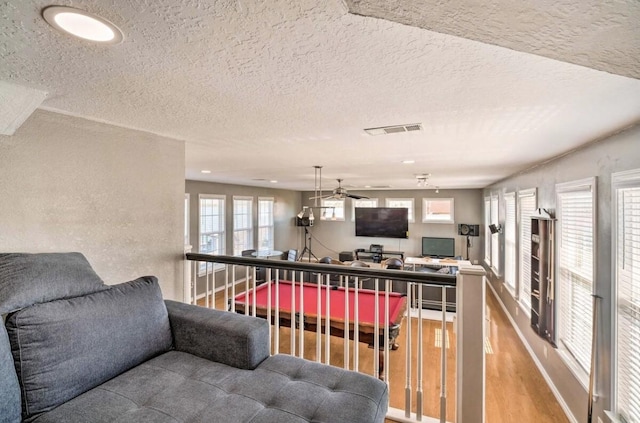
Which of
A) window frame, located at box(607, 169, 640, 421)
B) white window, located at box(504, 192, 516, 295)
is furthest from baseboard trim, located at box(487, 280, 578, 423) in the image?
window frame, located at box(607, 169, 640, 421)

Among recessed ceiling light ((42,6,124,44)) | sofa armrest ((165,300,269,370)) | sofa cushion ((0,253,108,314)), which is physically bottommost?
sofa armrest ((165,300,269,370))

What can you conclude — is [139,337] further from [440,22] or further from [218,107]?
[440,22]

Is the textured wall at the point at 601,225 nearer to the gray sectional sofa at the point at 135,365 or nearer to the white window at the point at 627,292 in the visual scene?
the white window at the point at 627,292

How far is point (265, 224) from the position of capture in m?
8.82

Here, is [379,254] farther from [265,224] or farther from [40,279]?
[40,279]

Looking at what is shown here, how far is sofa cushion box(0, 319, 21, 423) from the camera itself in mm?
1112

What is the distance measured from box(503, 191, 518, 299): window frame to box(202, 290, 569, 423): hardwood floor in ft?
2.48

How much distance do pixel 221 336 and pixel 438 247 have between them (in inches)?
313

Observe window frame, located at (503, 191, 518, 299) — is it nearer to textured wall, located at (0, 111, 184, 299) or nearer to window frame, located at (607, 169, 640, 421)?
window frame, located at (607, 169, 640, 421)

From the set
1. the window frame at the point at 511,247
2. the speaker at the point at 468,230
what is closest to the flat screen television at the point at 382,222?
the speaker at the point at 468,230

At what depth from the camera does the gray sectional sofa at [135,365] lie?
1242mm

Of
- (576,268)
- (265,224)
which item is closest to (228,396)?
(576,268)

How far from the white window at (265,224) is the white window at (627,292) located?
24.4ft

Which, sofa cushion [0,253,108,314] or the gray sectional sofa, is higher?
sofa cushion [0,253,108,314]
